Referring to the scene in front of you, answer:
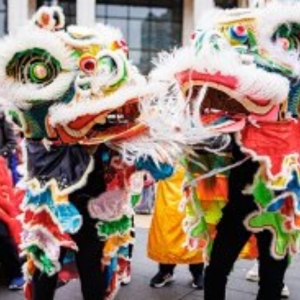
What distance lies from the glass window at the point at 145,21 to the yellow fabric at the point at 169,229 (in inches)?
668

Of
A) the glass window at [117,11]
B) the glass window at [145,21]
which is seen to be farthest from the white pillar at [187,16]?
the glass window at [117,11]

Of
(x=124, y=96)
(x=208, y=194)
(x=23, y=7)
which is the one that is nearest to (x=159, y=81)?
(x=124, y=96)

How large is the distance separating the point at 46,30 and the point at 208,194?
1088 mm

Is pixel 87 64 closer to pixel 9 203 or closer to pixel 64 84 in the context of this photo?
pixel 64 84

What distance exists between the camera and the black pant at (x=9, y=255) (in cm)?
396

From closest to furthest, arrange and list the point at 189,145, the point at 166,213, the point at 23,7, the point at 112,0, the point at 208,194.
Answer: the point at 189,145 → the point at 208,194 → the point at 166,213 → the point at 23,7 → the point at 112,0

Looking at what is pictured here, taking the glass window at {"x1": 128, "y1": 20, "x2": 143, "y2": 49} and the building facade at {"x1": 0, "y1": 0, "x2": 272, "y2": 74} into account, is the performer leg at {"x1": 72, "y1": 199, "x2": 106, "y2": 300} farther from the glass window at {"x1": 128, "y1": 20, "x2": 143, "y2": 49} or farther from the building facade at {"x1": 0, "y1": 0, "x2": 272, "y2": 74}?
the glass window at {"x1": 128, "y1": 20, "x2": 143, "y2": 49}

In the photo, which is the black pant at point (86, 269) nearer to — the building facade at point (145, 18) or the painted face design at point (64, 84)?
the painted face design at point (64, 84)

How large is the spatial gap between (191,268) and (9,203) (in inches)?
48.3

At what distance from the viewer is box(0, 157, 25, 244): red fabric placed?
3.93m

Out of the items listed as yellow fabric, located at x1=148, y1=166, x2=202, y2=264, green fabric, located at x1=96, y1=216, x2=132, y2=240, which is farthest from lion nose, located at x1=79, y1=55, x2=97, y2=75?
yellow fabric, located at x1=148, y1=166, x2=202, y2=264

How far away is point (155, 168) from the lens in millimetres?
2846

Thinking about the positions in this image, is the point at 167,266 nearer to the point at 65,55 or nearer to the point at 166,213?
the point at 166,213

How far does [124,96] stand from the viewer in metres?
2.62
